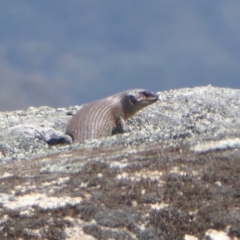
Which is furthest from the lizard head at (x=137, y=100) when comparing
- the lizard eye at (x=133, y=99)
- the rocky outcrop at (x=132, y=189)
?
the rocky outcrop at (x=132, y=189)

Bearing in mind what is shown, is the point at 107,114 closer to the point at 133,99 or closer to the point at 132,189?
the point at 133,99

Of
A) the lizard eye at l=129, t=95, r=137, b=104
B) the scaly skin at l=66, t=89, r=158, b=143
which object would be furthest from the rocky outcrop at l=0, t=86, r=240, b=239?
the lizard eye at l=129, t=95, r=137, b=104

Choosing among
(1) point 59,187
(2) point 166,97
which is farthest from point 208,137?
(2) point 166,97

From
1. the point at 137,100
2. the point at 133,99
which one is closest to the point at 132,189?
the point at 137,100

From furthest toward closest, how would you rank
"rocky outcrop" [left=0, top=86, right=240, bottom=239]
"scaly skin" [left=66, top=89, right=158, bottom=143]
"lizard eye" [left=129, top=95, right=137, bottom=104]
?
"lizard eye" [left=129, top=95, right=137, bottom=104] < "scaly skin" [left=66, top=89, right=158, bottom=143] < "rocky outcrop" [left=0, top=86, right=240, bottom=239]

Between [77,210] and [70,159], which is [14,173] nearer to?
[70,159]

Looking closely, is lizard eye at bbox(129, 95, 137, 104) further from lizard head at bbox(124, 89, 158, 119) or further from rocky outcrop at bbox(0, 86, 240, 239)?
rocky outcrop at bbox(0, 86, 240, 239)

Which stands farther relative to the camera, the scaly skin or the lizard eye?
the lizard eye

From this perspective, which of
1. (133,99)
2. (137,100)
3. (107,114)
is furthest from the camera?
(133,99)
